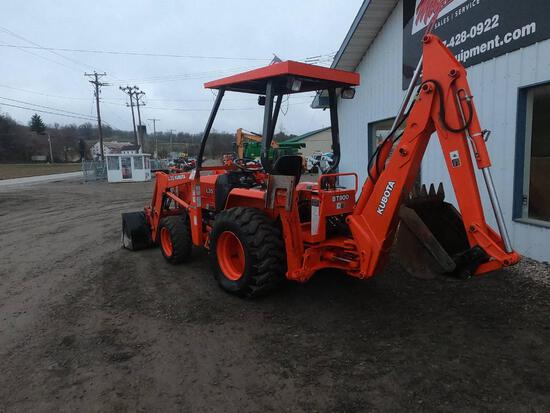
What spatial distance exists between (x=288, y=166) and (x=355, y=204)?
786 mm

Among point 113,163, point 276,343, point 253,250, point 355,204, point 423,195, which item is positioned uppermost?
point 113,163

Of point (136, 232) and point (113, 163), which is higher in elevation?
point (113, 163)

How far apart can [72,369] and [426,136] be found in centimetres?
337

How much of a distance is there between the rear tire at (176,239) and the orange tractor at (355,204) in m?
0.32

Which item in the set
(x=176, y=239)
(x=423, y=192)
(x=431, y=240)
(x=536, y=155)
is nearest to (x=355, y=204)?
(x=423, y=192)

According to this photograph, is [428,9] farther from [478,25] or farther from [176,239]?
[176,239]

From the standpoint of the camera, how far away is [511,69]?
5453 mm

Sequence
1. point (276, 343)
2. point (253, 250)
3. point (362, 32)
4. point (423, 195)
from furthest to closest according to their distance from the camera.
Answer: point (362, 32), point (253, 250), point (423, 195), point (276, 343)

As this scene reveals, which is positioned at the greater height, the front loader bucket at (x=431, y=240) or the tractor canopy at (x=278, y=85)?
the tractor canopy at (x=278, y=85)

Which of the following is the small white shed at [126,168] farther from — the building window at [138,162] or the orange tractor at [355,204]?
the orange tractor at [355,204]

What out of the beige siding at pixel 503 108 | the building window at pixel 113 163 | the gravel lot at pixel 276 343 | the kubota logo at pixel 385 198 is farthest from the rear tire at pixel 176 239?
the building window at pixel 113 163

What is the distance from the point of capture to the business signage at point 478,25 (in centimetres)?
509

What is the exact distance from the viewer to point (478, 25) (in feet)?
19.8

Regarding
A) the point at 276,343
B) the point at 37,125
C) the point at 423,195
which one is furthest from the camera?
the point at 37,125
